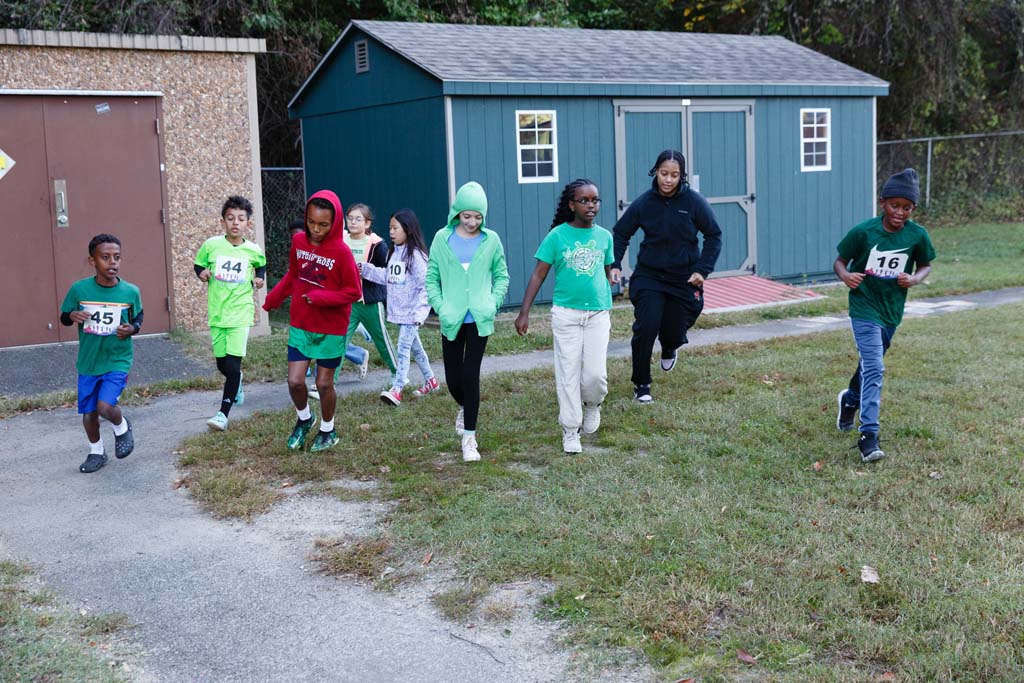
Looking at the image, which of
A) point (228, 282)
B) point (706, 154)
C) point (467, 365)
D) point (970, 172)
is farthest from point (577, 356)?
point (970, 172)

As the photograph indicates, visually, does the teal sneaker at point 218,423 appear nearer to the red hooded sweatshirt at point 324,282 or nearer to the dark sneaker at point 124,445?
the dark sneaker at point 124,445

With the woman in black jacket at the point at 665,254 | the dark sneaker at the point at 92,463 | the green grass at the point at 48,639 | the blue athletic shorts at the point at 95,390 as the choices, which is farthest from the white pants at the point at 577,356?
the green grass at the point at 48,639

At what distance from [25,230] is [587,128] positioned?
22.8 ft

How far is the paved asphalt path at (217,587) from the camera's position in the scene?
417 cm

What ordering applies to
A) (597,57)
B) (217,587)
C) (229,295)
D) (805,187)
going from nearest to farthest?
1. (217,587)
2. (229,295)
3. (597,57)
4. (805,187)

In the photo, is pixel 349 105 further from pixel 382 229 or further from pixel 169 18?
pixel 169 18

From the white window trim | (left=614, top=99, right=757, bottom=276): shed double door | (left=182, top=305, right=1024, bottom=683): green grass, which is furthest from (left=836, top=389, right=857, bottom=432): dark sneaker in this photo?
the white window trim

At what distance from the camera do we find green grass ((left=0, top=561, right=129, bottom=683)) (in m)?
4.08

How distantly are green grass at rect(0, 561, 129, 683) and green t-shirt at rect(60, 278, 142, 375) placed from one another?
2.16 metres

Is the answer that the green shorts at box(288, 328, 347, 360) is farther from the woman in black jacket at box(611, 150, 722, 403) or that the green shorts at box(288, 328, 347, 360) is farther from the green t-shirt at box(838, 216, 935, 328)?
the green t-shirt at box(838, 216, 935, 328)

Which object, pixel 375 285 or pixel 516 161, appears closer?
pixel 375 285


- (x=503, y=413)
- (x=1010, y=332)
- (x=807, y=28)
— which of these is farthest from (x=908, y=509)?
(x=807, y=28)

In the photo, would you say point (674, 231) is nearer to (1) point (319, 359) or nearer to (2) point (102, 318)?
(1) point (319, 359)

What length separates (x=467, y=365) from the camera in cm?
688
